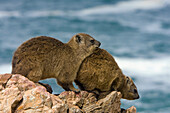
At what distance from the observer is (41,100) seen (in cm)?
1245

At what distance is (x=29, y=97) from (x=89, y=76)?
13.1ft

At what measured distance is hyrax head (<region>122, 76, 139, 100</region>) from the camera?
671 inches

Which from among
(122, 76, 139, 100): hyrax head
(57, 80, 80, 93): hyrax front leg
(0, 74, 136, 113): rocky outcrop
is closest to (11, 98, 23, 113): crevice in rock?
(0, 74, 136, 113): rocky outcrop

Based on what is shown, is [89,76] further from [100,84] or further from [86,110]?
[86,110]

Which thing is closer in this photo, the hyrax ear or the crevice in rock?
the crevice in rock

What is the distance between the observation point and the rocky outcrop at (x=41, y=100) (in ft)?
40.7

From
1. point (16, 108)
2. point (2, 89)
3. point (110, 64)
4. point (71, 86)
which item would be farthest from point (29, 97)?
point (110, 64)

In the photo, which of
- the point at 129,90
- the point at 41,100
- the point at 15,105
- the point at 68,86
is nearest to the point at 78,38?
the point at 68,86

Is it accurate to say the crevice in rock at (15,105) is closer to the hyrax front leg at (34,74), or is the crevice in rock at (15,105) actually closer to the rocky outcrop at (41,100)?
the rocky outcrop at (41,100)

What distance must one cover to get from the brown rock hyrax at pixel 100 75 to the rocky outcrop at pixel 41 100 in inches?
32.7

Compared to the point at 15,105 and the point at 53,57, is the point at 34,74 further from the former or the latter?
the point at 15,105

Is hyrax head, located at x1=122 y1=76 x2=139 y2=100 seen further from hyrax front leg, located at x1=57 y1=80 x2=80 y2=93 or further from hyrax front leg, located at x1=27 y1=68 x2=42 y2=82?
hyrax front leg, located at x1=27 y1=68 x2=42 y2=82

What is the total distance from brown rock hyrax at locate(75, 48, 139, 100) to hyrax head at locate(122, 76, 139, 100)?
33 cm

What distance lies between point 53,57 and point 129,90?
5.04 metres
